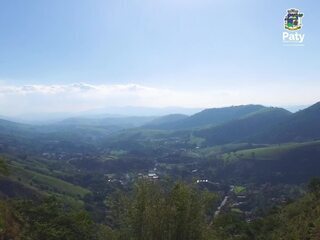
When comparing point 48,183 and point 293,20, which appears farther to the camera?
point 48,183

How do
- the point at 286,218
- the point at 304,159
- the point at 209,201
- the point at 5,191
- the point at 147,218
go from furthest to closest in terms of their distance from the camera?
the point at 304,159 < the point at 5,191 < the point at 286,218 < the point at 209,201 < the point at 147,218

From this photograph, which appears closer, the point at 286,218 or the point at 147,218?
the point at 147,218

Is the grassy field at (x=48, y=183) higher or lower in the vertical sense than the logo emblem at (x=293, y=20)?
lower

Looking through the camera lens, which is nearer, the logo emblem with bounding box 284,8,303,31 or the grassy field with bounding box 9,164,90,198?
the logo emblem with bounding box 284,8,303,31

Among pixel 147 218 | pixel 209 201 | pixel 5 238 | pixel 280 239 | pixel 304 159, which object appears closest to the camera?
pixel 147 218

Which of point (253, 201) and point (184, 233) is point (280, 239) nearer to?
point (184, 233)

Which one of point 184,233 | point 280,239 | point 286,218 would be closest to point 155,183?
point 184,233

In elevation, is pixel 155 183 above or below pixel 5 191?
above

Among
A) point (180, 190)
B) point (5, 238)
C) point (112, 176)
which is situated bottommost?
point (112, 176)

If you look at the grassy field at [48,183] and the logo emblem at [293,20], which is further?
the grassy field at [48,183]

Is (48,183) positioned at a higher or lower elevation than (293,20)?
lower

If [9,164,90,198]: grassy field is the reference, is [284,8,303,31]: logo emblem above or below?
above
